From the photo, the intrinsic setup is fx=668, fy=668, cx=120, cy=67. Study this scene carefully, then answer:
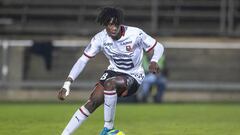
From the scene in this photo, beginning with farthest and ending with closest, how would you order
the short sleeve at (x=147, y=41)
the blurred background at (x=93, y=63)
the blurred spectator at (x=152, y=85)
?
the blurred background at (x=93, y=63), the blurred spectator at (x=152, y=85), the short sleeve at (x=147, y=41)

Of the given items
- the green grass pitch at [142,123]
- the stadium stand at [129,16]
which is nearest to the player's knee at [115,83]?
the green grass pitch at [142,123]

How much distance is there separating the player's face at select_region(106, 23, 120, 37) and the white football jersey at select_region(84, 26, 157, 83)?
0.47ft

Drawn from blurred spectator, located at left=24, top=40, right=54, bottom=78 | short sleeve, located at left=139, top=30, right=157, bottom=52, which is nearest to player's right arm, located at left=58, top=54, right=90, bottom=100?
short sleeve, located at left=139, top=30, right=157, bottom=52

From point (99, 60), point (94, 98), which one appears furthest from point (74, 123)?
point (99, 60)

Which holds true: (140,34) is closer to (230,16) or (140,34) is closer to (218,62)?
(218,62)

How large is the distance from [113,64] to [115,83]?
0.52 m

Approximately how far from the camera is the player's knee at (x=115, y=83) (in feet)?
26.6

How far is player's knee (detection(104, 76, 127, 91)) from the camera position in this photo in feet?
26.6

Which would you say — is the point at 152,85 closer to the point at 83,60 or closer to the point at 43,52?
the point at 43,52

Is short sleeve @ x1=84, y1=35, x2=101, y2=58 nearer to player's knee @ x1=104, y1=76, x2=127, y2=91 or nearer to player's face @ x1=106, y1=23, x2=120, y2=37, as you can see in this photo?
player's face @ x1=106, y1=23, x2=120, y2=37

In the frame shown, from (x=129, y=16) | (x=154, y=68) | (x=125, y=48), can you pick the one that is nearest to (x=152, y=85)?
(x=129, y=16)

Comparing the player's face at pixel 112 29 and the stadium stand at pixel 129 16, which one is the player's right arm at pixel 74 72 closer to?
the player's face at pixel 112 29

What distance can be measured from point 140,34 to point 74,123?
1.47m

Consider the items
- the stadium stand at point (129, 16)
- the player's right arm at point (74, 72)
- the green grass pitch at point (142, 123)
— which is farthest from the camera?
the stadium stand at point (129, 16)
